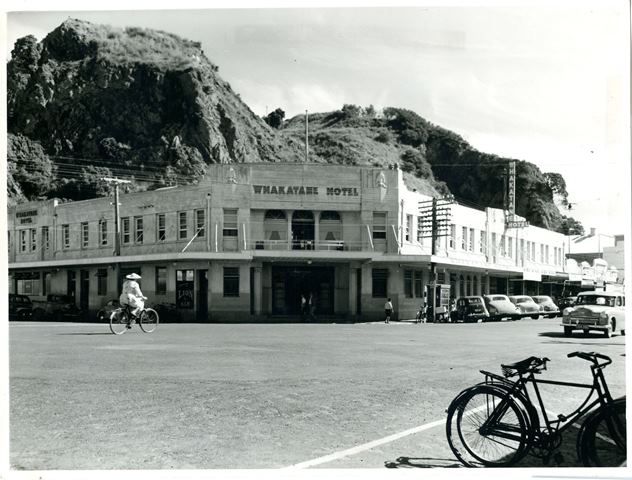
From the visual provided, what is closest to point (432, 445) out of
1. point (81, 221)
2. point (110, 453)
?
point (110, 453)

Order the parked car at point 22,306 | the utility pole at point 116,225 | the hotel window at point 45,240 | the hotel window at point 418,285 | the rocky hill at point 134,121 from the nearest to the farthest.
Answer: the rocky hill at point 134,121 < the hotel window at point 418,285 < the parked car at point 22,306 < the hotel window at point 45,240 < the utility pole at point 116,225

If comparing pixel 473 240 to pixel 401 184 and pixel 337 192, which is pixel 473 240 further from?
pixel 337 192

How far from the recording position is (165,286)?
26.6 meters

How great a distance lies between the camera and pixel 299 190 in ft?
114

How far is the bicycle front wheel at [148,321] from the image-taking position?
17609 millimetres

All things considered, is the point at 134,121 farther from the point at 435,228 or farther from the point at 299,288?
the point at 299,288

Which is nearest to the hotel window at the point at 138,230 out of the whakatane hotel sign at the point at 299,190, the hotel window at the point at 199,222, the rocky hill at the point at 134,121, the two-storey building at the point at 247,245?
the two-storey building at the point at 247,245

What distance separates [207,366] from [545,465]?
6.94m

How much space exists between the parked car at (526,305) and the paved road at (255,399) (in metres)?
0.56

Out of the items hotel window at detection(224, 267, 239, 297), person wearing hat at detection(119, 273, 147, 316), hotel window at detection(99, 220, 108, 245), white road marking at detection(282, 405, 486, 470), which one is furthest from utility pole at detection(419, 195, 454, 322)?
hotel window at detection(224, 267, 239, 297)

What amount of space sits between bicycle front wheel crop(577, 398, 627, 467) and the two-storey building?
1253cm

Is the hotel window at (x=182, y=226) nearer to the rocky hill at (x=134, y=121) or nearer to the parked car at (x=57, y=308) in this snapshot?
the rocky hill at (x=134, y=121)

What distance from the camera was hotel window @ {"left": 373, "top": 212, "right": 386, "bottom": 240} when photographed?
108 feet

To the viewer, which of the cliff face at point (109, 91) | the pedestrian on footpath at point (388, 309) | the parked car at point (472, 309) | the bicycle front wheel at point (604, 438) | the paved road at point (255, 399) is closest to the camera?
the bicycle front wheel at point (604, 438)
